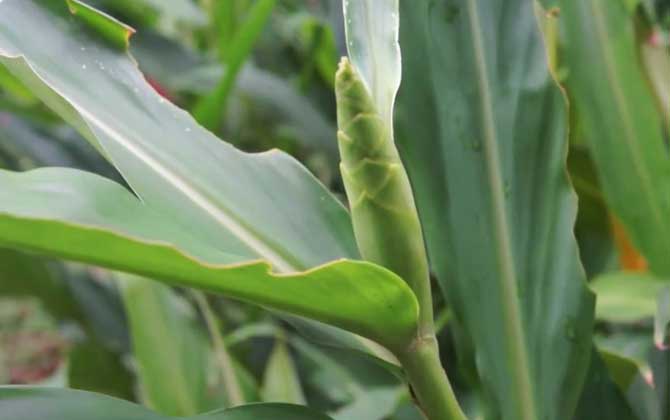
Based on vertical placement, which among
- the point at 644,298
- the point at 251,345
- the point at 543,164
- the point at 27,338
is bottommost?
the point at 27,338

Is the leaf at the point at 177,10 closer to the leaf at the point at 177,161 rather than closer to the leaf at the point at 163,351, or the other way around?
the leaf at the point at 163,351

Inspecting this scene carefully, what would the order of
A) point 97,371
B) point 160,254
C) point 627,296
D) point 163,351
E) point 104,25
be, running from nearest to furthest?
point 160,254 < point 104,25 < point 627,296 < point 163,351 < point 97,371

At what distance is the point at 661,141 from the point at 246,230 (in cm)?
35

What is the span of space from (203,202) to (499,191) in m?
0.15

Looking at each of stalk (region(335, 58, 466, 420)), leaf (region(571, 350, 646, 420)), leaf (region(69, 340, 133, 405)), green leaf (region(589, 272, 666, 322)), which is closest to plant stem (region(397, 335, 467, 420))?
stalk (region(335, 58, 466, 420))

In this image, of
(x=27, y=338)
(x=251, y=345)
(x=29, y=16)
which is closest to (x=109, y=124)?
(x=29, y=16)

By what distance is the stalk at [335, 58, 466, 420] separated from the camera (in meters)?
0.28

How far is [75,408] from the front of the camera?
0.28 m

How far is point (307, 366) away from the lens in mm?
743

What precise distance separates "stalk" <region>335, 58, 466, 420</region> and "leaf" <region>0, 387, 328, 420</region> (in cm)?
6

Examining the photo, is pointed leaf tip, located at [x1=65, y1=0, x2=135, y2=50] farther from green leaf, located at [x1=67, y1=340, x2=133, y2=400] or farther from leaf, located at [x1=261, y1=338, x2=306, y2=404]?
green leaf, located at [x1=67, y1=340, x2=133, y2=400]

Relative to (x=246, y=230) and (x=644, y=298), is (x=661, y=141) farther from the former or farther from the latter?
(x=246, y=230)

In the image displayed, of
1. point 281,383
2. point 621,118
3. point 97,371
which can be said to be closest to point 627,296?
point 621,118

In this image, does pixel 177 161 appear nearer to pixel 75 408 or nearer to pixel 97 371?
pixel 75 408
